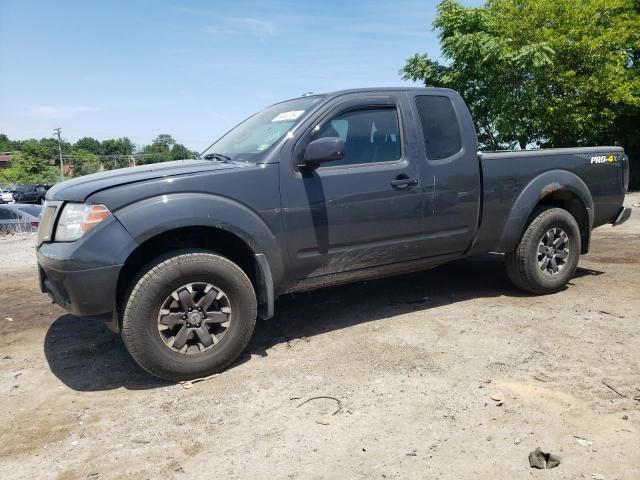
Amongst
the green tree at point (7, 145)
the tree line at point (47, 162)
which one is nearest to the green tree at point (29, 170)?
the tree line at point (47, 162)

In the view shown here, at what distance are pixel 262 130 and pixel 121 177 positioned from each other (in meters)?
1.26

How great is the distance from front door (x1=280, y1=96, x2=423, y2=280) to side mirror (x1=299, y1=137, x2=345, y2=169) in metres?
0.14

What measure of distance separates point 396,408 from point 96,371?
2.18 m

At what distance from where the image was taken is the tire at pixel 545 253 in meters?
4.85

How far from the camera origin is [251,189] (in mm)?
3576

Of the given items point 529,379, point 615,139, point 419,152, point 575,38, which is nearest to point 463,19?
point 575,38

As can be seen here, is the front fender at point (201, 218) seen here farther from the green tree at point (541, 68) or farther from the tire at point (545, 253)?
the green tree at point (541, 68)

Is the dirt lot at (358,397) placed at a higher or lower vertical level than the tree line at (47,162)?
lower

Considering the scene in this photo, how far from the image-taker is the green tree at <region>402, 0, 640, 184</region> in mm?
19875

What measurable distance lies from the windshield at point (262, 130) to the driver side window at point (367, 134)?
27cm

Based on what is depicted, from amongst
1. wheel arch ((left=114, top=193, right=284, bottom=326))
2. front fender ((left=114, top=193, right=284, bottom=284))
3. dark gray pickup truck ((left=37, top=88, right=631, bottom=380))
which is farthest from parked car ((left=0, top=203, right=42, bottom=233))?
front fender ((left=114, top=193, right=284, bottom=284))

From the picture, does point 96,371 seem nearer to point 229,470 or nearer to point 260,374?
point 260,374

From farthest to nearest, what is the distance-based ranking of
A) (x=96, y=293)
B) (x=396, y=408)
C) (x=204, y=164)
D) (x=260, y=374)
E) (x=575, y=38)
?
1. (x=575, y=38)
2. (x=204, y=164)
3. (x=260, y=374)
4. (x=96, y=293)
5. (x=396, y=408)

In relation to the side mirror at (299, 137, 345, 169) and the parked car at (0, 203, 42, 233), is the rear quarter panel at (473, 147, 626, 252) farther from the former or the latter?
the parked car at (0, 203, 42, 233)
